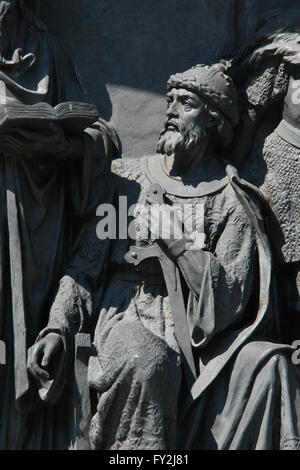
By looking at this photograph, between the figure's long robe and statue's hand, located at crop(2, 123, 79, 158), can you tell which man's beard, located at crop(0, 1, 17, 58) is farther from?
statue's hand, located at crop(2, 123, 79, 158)

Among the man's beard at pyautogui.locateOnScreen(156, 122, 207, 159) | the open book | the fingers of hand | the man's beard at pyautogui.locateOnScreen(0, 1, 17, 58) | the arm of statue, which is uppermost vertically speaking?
the man's beard at pyautogui.locateOnScreen(0, 1, 17, 58)

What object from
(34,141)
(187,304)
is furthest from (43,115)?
(187,304)

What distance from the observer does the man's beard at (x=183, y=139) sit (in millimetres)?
8562

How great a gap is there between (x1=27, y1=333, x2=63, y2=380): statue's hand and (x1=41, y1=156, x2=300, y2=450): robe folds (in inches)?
2.6

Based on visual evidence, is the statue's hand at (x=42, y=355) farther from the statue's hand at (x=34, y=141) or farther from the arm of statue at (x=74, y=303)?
the statue's hand at (x=34, y=141)

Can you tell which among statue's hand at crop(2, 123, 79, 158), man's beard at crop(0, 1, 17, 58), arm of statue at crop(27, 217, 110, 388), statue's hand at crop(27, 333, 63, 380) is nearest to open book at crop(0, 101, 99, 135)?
statue's hand at crop(2, 123, 79, 158)

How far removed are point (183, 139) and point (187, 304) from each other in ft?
2.62

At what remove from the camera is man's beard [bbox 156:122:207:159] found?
8.56 meters

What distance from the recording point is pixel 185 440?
802cm

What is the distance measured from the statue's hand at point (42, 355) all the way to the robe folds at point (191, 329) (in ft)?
0.21

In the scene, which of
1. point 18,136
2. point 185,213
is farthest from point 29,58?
point 185,213

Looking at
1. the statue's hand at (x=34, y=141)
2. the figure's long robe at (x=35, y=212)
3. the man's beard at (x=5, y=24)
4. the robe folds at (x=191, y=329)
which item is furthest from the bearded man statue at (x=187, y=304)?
the man's beard at (x=5, y=24)

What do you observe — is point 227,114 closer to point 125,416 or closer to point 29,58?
point 29,58

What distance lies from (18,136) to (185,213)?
2.85 ft
